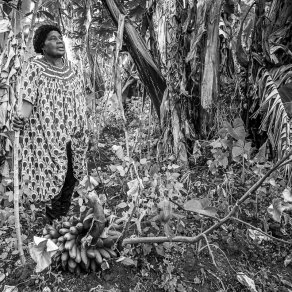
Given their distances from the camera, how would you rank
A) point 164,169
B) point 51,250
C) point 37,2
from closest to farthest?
1. point 51,250
2. point 37,2
3. point 164,169

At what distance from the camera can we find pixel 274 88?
297cm

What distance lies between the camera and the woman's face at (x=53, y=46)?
240 centimetres

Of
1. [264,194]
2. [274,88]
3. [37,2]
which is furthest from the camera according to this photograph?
[274,88]

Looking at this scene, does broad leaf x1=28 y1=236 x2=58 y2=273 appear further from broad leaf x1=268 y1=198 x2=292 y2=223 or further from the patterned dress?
broad leaf x1=268 y1=198 x2=292 y2=223

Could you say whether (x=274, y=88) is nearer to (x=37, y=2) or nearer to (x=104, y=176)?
(x=104, y=176)

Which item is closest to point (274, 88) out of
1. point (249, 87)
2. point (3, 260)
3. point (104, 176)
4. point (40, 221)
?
point (249, 87)

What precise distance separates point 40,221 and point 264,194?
1.91m

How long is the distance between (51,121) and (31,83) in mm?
303

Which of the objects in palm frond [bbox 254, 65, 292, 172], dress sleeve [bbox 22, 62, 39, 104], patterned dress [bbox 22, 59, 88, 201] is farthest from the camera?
palm frond [bbox 254, 65, 292, 172]

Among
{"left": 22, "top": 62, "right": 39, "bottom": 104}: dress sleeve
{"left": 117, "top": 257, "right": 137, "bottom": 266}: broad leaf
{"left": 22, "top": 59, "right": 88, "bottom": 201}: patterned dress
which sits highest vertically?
{"left": 22, "top": 62, "right": 39, "bottom": 104}: dress sleeve

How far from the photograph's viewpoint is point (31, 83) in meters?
2.29

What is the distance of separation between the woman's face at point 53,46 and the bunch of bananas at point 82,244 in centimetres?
121

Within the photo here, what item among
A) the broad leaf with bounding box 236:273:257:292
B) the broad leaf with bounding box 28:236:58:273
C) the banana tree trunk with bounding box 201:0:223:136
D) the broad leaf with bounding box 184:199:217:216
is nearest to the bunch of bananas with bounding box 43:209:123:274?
the broad leaf with bounding box 28:236:58:273

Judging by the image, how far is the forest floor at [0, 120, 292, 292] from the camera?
77.2 inches
